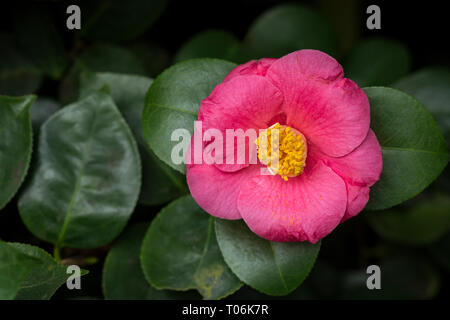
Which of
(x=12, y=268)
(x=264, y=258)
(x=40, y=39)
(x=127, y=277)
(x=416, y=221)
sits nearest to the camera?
(x=12, y=268)

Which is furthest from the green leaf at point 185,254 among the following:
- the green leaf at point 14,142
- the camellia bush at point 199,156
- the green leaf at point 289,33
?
the green leaf at point 289,33

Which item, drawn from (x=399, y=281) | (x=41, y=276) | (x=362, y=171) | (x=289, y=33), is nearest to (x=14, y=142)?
(x=41, y=276)

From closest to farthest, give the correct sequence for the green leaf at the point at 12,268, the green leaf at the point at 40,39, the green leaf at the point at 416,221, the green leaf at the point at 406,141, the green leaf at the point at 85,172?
1. the green leaf at the point at 12,268
2. the green leaf at the point at 406,141
3. the green leaf at the point at 85,172
4. the green leaf at the point at 40,39
5. the green leaf at the point at 416,221

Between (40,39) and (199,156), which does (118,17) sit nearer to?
(40,39)

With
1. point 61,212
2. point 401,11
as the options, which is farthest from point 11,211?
point 401,11

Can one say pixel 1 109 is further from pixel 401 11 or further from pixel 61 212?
pixel 401 11

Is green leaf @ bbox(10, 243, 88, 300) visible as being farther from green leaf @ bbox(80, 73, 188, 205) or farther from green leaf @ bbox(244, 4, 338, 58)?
green leaf @ bbox(244, 4, 338, 58)

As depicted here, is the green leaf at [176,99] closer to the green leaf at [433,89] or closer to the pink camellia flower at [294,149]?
the pink camellia flower at [294,149]
